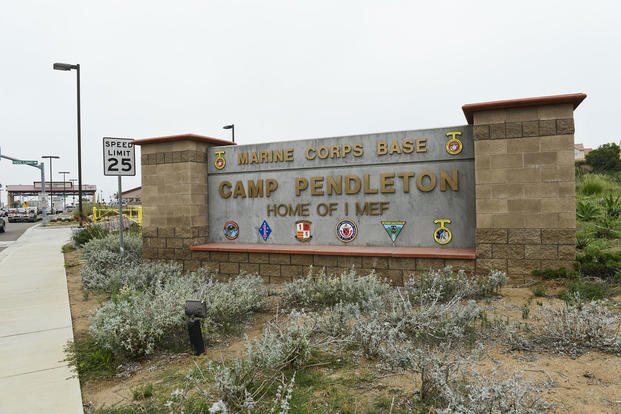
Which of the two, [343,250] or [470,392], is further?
[343,250]

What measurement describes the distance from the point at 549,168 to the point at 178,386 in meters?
6.20

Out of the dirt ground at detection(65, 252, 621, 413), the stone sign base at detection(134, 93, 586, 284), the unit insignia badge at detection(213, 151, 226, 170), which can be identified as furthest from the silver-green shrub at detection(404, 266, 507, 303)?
the unit insignia badge at detection(213, 151, 226, 170)

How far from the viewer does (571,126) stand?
647 centimetres

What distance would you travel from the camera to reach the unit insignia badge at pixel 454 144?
7395 millimetres

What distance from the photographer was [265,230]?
9109 millimetres

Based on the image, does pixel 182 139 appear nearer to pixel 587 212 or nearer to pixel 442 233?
pixel 442 233

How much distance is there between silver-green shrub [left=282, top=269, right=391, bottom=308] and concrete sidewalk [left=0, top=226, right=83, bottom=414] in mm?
3054

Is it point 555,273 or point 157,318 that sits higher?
point 555,273

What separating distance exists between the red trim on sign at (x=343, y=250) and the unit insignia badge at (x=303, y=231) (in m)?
0.22

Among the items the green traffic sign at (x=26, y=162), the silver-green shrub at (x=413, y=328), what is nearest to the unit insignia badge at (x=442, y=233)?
the silver-green shrub at (x=413, y=328)

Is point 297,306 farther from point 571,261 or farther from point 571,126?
point 571,126

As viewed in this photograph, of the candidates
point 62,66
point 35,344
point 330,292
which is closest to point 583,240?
point 330,292

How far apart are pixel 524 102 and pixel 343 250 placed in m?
3.96

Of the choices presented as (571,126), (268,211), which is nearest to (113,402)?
(268,211)
